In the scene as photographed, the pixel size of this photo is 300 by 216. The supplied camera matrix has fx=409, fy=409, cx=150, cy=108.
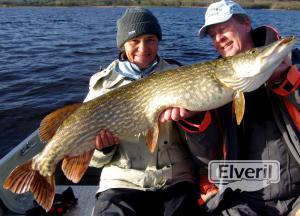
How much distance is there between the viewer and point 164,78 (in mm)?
2531

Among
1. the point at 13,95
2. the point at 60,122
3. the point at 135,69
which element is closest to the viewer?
the point at 60,122

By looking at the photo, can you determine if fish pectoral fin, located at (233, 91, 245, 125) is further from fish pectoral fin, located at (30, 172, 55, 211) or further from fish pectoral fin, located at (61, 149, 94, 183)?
fish pectoral fin, located at (30, 172, 55, 211)

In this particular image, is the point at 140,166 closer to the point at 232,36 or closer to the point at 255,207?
the point at 255,207

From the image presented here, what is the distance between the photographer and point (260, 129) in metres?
2.56

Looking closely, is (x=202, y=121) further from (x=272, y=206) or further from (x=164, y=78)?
(x=272, y=206)

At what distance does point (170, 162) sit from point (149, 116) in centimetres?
37

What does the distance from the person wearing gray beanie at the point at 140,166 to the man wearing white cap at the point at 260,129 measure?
0.56ft

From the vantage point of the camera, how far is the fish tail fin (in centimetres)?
257

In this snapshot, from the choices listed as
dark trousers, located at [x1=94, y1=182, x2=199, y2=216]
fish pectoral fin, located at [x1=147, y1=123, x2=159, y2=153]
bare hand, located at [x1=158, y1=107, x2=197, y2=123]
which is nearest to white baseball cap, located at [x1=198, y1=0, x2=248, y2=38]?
bare hand, located at [x1=158, y1=107, x2=197, y2=123]

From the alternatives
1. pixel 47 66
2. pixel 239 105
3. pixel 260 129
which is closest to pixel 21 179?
pixel 239 105

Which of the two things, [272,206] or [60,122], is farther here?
[60,122]

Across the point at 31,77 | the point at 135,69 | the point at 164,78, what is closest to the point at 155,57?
the point at 135,69

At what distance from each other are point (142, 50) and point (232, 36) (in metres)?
0.62

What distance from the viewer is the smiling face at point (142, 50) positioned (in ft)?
9.39
